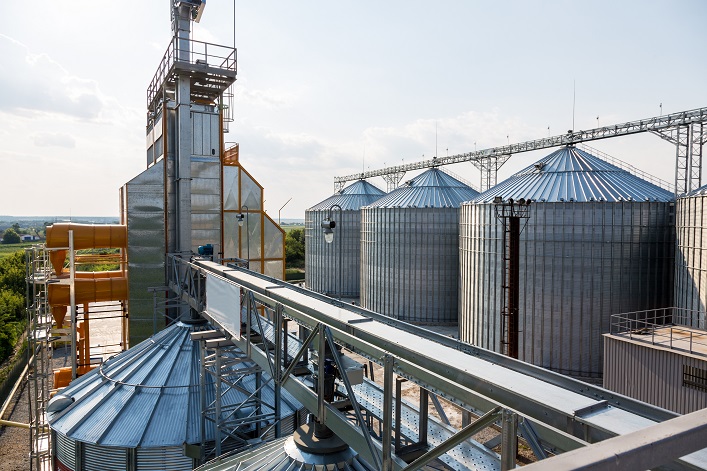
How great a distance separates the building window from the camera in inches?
609

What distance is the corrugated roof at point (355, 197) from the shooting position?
4825cm

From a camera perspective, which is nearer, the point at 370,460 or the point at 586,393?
the point at 586,393

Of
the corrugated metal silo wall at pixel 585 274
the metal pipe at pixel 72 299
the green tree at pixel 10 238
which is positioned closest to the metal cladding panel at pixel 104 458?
the metal pipe at pixel 72 299

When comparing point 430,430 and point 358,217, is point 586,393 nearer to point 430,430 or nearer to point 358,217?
point 430,430

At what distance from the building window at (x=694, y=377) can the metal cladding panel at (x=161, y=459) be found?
15.6 meters

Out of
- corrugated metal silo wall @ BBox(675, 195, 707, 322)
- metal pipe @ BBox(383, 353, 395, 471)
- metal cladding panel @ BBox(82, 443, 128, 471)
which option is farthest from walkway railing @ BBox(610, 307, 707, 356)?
metal cladding panel @ BBox(82, 443, 128, 471)

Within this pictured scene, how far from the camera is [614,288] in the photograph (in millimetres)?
23344

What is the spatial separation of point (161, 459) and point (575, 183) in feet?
73.5

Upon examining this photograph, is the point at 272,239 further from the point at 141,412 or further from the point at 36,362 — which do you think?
the point at 141,412

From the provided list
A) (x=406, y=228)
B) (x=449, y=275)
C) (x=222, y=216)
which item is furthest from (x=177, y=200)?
(x=449, y=275)

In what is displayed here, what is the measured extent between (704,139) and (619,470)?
27642mm

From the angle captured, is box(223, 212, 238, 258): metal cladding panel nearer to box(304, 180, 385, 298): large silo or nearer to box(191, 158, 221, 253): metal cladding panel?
box(191, 158, 221, 253): metal cladding panel

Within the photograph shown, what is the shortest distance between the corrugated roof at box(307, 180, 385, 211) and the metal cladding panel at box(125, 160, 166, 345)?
86.2 feet

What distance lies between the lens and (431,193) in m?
36.9
